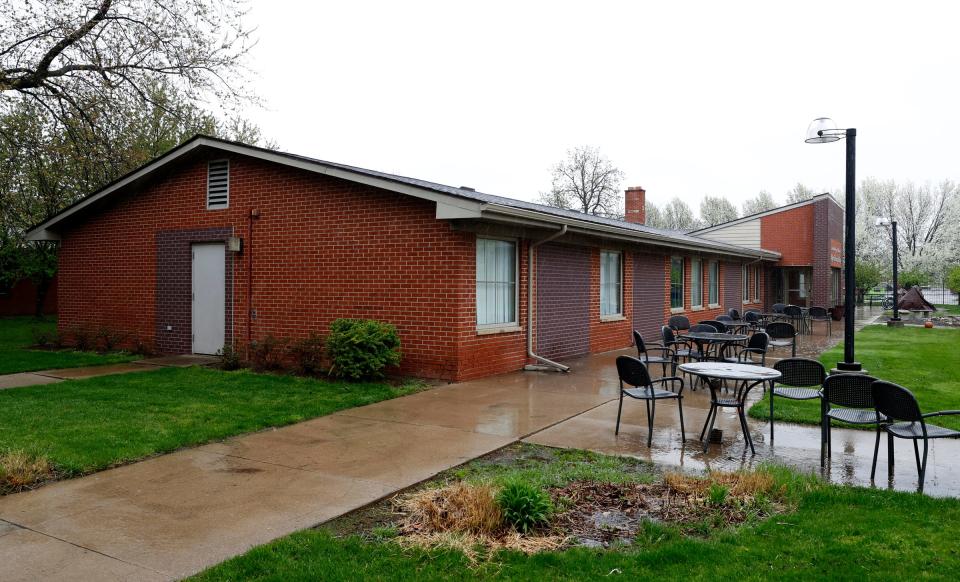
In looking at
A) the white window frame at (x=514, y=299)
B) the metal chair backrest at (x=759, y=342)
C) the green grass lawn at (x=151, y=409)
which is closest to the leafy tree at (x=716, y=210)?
the white window frame at (x=514, y=299)

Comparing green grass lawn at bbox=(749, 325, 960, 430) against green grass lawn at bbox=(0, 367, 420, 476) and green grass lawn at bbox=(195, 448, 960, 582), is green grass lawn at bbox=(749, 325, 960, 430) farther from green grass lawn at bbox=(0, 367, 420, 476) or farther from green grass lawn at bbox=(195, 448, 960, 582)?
green grass lawn at bbox=(0, 367, 420, 476)

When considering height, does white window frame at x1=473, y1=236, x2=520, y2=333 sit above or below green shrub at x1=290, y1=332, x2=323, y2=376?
above

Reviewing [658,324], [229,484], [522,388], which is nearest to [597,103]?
[658,324]

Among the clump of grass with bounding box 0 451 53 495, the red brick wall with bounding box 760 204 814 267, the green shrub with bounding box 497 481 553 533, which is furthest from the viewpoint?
the red brick wall with bounding box 760 204 814 267

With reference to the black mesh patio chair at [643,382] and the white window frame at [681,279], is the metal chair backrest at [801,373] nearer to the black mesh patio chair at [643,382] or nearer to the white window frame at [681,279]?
the black mesh patio chair at [643,382]

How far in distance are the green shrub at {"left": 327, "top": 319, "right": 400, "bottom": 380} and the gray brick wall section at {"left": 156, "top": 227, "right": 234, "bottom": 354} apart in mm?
4285

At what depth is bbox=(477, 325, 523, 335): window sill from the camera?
34.7ft

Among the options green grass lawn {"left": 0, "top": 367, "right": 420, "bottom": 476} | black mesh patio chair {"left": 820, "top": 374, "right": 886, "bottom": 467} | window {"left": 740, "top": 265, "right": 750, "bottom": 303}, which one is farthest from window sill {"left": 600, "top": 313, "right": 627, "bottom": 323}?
window {"left": 740, "top": 265, "right": 750, "bottom": 303}

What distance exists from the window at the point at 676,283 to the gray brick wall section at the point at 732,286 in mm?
4369

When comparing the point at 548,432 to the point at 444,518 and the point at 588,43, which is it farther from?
the point at 588,43

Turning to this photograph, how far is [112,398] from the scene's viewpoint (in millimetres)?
8508

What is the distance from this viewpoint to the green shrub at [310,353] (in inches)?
416

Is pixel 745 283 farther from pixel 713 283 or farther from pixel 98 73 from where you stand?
pixel 98 73

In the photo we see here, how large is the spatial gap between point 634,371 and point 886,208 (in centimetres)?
5889
